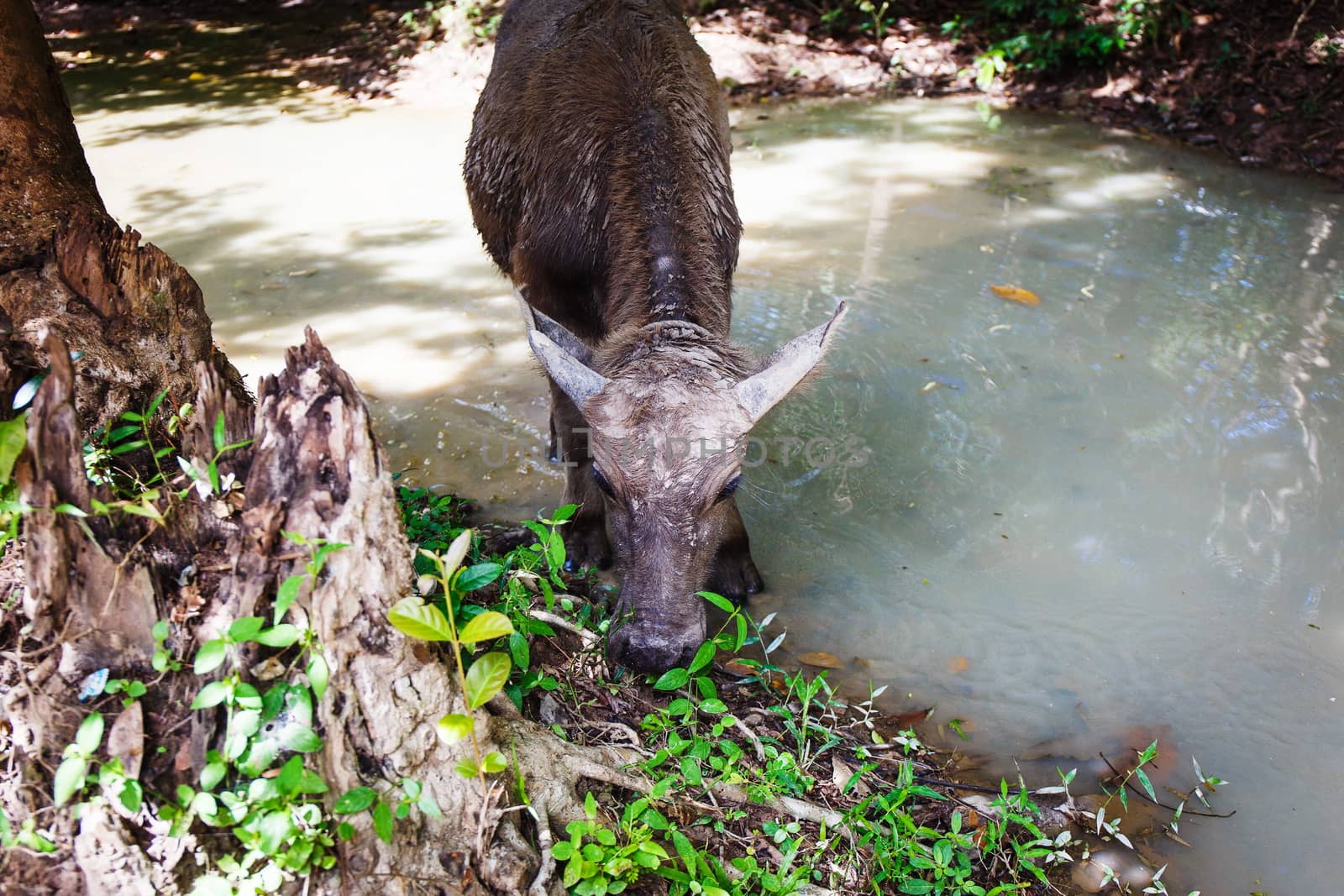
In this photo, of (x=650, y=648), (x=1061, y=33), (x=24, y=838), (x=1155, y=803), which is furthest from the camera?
(x=1061, y=33)

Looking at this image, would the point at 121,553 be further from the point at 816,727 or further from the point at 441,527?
the point at 816,727

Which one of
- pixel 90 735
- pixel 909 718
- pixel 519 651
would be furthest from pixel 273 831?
pixel 909 718

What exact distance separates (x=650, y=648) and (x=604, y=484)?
24.7 inches

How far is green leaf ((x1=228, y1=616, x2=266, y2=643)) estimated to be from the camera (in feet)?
6.35

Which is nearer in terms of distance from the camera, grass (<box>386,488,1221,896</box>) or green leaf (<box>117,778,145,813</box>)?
green leaf (<box>117,778,145,813</box>)

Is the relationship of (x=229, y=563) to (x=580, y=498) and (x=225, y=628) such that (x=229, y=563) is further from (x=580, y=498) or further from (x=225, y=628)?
(x=580, y=498)

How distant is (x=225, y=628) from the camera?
6.86 ft

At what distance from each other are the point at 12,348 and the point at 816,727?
8.78ft

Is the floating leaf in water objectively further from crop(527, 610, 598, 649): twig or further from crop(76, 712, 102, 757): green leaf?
crop(76, 712, 102, 757): green leaf

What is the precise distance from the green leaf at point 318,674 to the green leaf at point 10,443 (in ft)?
2.51

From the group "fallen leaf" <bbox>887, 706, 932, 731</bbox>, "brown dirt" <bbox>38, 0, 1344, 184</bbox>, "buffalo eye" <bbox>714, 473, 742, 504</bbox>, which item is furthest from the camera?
"brown dirt" <bbox>38, 0, 1344, 184</bbox>

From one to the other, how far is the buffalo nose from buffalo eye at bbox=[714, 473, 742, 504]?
1.62 feet

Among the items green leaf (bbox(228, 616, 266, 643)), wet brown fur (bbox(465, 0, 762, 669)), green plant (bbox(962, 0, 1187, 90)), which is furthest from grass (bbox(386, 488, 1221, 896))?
green plant (bbox(962, 0, 1187, 90))

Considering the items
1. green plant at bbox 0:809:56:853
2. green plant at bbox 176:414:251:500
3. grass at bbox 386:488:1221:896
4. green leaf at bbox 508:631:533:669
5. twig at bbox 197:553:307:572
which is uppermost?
green plant at bbox 176:414:251:500
